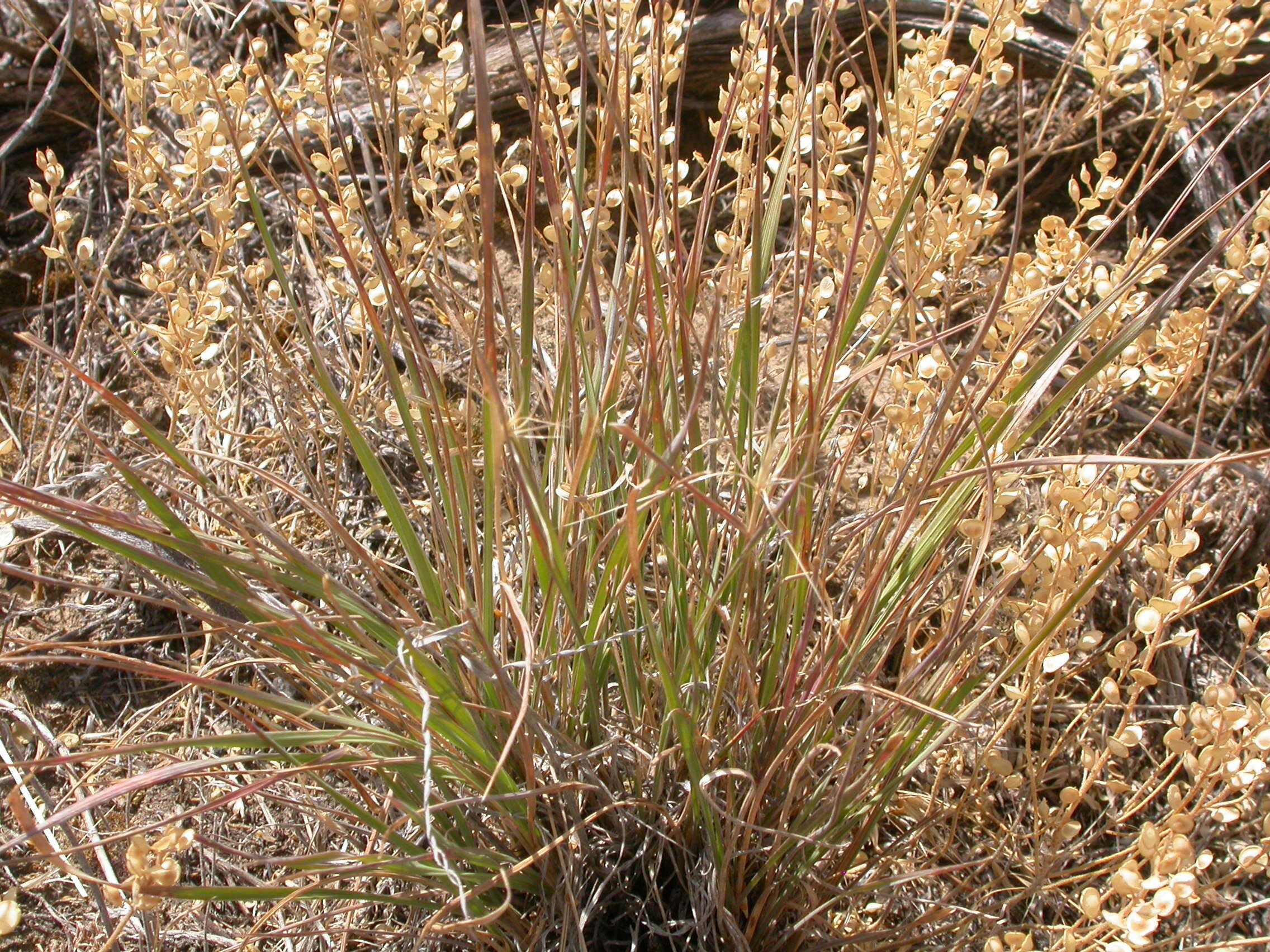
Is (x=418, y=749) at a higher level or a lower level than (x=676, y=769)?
higher

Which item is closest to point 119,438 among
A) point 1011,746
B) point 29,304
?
point 29,304

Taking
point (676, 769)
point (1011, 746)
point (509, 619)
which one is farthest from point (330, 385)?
point (1011, 746)

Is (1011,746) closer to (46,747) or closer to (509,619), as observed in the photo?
(509,619)

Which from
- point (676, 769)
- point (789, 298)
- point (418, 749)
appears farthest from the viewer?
point (789, 298)

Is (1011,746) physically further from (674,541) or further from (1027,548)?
(674,541)

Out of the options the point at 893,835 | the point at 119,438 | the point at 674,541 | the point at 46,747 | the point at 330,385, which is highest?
the point at 330,385

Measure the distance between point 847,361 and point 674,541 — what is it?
314 millimetres

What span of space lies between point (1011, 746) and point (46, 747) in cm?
115

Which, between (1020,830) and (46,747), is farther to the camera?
(46,747)

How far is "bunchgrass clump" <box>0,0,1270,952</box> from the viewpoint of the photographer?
2.43 ft

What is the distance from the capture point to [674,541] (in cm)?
90

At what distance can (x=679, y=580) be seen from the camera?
2.86ft

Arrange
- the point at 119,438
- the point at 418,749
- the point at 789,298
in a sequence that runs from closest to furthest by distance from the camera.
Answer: the point at 418,749 < the point at 119,438 < the point at 789,298

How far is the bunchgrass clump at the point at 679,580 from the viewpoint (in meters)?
0.74
